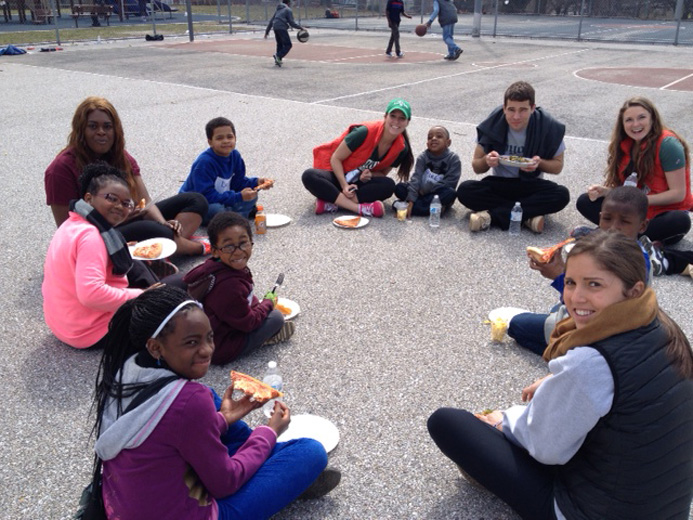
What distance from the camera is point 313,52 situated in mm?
22766

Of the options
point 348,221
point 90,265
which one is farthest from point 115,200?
point 348,221

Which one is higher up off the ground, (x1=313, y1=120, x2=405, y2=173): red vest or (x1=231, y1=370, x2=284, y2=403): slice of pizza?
(x1=313, y1=120, x2=405, y2=173): red vest

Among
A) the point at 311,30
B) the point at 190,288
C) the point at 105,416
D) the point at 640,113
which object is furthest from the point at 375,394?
the point at 311,30

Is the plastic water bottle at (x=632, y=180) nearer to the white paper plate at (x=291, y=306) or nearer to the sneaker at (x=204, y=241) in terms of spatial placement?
the white paper plate at (x=291, y=306)

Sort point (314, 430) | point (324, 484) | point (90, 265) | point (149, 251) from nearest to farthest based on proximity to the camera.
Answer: point (324, 484), point (314, 430), point (90, 265), point (149, 251)

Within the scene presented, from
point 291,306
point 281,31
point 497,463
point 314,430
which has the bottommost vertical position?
point 314,430

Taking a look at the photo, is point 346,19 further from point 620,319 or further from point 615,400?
point 615,400

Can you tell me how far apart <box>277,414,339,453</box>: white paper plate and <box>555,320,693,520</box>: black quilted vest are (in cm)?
138

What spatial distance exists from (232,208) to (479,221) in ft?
8.16

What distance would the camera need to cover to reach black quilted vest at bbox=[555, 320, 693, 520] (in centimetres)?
227

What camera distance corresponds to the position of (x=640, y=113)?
18.0 ft

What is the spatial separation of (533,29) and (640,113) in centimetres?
3046

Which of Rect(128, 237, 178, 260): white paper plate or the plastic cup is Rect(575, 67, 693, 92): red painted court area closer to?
the plastic cup

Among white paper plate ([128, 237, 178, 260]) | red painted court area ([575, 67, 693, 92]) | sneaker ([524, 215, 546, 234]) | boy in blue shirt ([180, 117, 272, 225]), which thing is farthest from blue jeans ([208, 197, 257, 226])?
red painted court area ([575, 67, 693, 92])
